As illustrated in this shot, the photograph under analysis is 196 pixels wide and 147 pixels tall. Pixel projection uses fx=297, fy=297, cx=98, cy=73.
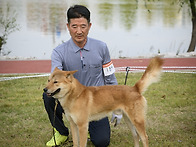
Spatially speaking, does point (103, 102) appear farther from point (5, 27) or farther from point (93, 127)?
point (5, 27)

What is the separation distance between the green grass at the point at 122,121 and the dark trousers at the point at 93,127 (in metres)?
0.25

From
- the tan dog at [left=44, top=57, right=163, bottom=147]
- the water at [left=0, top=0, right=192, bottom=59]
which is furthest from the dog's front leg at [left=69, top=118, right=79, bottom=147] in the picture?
the water at [left=0, top=0, right=192, bottom=59]

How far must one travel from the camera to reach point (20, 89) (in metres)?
7.74

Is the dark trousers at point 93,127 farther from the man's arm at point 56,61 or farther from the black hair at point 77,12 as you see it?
the black hair at point 77,12

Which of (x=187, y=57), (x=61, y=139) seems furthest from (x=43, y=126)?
(x=187, y=57)

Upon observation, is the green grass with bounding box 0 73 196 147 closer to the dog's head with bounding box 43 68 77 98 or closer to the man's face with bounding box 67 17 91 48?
the dog's head with bounding box 43 68 77 98

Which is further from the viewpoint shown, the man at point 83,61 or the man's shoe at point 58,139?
the man's shoe at point 58,139

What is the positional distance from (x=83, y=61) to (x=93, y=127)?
111cm

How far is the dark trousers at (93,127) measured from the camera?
4.46m

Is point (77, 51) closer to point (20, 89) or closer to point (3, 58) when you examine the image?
point (20, 89)

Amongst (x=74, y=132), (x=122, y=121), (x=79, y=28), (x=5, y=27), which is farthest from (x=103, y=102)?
(x=5, y=27)

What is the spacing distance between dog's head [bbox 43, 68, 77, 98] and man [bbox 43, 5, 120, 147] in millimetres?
536

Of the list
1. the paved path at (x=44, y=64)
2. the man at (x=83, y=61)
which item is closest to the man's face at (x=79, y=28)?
the man at (x=83, y=61)

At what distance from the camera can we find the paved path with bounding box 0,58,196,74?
406 inches
